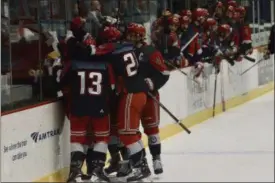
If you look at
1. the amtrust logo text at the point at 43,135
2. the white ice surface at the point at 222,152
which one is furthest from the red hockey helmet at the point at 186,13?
the white ice surface at the point at 222,152

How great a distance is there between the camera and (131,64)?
1.27 meters

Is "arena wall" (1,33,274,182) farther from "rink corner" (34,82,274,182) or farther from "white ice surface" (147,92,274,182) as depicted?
"white ice surface" (147,92,274,182)

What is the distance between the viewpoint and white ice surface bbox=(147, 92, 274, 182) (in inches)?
118

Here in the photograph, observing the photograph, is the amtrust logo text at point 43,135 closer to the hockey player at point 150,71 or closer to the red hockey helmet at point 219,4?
the hockey player at point 150,71

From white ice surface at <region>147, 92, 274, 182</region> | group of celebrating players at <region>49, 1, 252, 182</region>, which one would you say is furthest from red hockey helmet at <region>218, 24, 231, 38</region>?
white ice surface at <region>147, 92, 274, 182</region>

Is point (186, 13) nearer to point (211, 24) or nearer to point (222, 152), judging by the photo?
point (211, 24)

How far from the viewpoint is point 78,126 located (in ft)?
4.68

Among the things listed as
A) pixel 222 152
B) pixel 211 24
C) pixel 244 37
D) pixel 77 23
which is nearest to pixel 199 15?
pixel 211 24

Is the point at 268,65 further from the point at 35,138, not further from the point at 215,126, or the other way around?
the point at 35,138

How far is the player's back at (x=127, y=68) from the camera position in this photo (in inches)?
50.6

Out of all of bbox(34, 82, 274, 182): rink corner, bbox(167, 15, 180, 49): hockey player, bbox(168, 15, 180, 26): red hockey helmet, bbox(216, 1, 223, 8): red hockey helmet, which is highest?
bbox(216, 1, 223, 8): red hockey helmet

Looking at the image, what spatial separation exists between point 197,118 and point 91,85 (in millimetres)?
1647

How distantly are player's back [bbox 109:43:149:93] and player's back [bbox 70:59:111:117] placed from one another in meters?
0.03

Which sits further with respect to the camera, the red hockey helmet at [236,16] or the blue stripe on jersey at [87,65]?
the red hockey helmet at [236,16]
